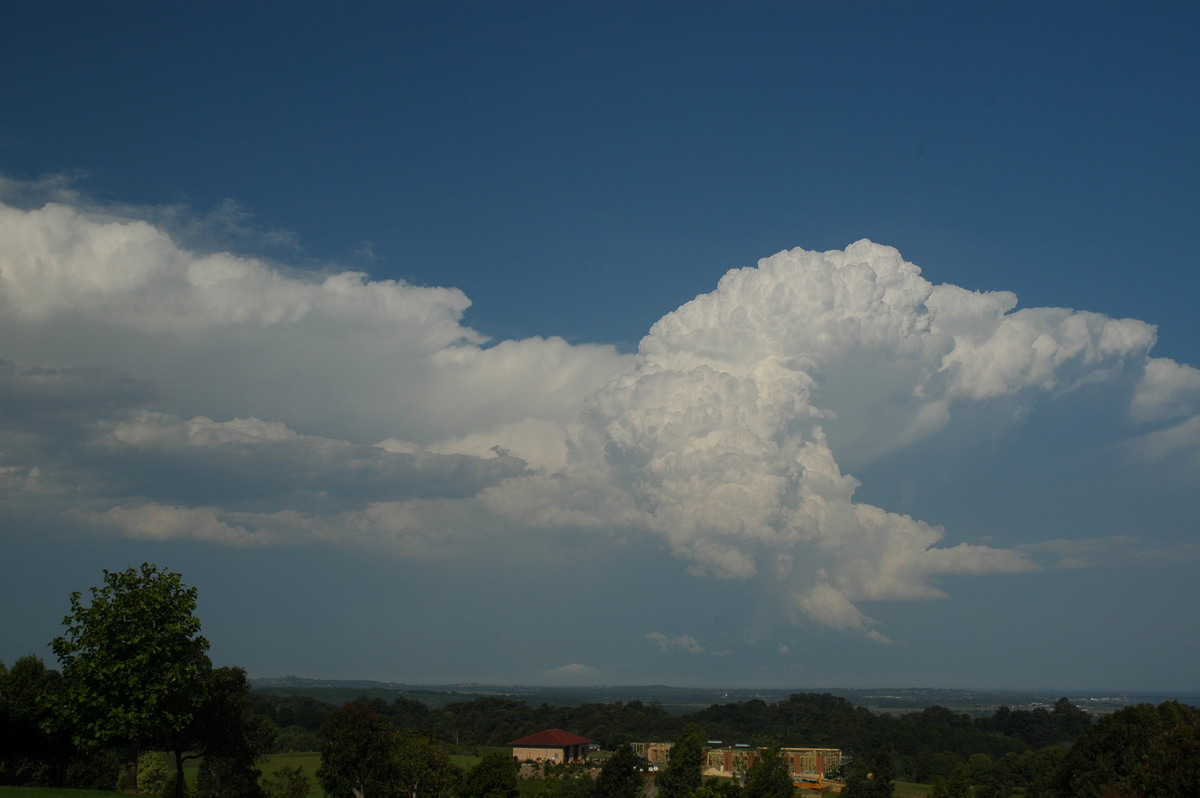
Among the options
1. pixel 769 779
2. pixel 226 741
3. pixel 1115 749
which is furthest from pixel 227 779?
pixel 1115 749

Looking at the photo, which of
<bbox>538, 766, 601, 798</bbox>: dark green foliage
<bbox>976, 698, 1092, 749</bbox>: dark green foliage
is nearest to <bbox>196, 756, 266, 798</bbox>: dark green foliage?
<bbox>538, 766, 601, 798</bbox>: dark green foliage

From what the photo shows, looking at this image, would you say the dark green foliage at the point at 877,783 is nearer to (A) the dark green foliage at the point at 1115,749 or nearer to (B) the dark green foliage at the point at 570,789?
(A) the dark green foliage at the point at 1115,749

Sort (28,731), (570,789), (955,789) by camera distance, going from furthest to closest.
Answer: (570,789) < (955,789) < (28,731)

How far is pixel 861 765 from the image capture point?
75.8m

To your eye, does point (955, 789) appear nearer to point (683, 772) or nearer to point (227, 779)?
point (683, 772)

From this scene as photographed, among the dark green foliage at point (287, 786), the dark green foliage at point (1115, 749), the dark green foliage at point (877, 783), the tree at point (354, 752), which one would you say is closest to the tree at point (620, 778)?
the dark green foliage at point (877, 783)

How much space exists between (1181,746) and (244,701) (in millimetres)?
45660

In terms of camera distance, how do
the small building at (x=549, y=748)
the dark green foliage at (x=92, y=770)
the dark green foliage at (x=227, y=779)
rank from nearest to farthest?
1. the dark green foliage at (x=227, y=779)
2. the dark green foliage at (x=92, y=770)
3. the small building at (x=549, y=748)

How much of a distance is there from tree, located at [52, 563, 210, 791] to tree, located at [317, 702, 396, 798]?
16.8 meters

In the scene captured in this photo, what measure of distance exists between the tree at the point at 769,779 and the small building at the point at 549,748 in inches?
2283

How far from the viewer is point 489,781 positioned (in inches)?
2499

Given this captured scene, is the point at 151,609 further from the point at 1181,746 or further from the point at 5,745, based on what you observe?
the point at 1181,746

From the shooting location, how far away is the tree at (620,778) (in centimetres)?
6475

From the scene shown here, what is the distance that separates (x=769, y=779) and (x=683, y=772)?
26.0ft
